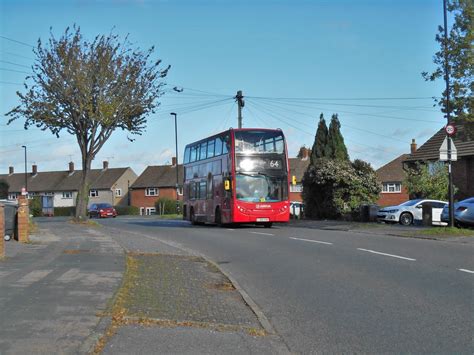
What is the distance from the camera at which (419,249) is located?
15656 millimetres

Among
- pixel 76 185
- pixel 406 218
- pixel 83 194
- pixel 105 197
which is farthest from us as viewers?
pixel 76 185

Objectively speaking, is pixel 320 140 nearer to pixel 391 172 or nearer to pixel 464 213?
pixel 464 213

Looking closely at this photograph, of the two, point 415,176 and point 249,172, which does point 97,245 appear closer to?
point 249,172

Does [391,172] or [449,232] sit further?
[391,172]

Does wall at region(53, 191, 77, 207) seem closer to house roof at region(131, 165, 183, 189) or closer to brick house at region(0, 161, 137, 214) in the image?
brick house at region(0, 161, 137, 214)

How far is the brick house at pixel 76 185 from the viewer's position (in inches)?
3479

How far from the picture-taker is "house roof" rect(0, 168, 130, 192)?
293 feet

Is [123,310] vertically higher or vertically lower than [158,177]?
lower

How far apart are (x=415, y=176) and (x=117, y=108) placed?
57.8 ft

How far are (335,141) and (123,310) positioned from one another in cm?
3749

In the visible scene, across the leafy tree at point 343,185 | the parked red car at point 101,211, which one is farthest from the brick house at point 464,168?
the parked red car at point 101,211

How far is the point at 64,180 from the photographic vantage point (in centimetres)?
9319

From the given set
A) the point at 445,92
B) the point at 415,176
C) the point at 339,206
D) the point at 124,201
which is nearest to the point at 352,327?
the point at 445,92

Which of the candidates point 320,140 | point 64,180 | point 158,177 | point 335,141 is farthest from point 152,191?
point 335,141
